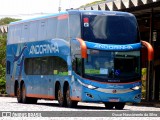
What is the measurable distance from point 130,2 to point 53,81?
33.4ft

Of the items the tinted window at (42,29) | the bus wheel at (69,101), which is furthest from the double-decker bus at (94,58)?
the tinted window at (42,29)

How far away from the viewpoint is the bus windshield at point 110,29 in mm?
29120

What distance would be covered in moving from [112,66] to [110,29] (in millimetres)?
1584

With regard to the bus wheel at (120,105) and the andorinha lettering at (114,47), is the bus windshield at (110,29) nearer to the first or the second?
the andorinha lettering at (114,47)

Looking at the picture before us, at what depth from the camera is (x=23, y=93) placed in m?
36.7

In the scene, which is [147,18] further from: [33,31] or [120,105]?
[120,105]

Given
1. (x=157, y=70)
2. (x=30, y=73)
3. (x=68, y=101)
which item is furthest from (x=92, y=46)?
(x=157, y=70)

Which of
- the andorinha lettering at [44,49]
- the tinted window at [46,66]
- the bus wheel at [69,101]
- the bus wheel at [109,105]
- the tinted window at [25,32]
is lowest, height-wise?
the bus wheel at [109,105]

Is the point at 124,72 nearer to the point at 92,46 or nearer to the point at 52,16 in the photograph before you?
the point at 92,46

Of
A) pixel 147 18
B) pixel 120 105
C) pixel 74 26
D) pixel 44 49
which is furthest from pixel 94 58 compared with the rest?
pixel 147 18

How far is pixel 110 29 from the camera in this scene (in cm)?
2956

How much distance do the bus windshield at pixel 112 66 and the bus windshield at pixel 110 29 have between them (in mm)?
562

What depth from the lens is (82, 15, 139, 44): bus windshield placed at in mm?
29120

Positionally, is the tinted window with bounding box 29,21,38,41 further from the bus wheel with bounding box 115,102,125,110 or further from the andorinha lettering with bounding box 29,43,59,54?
the bus wheel with bounding box 115,102,125,110
